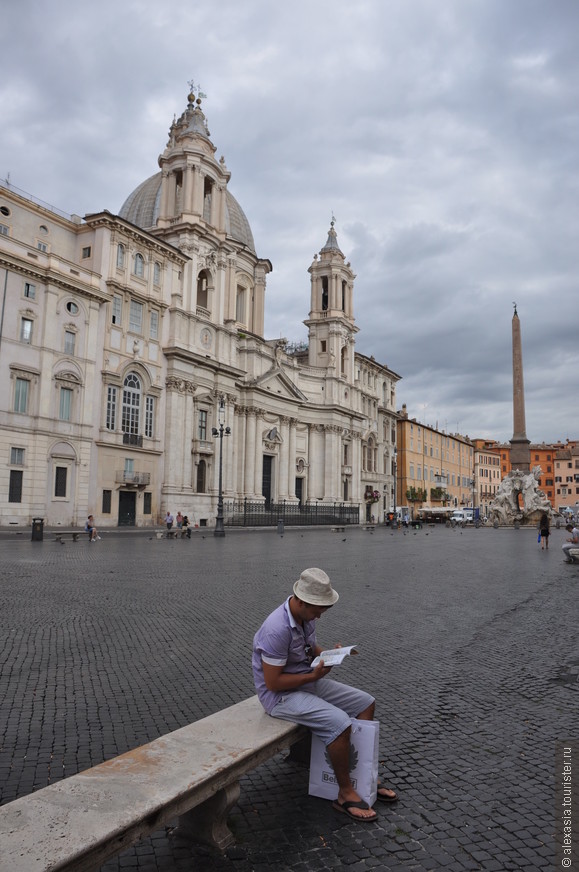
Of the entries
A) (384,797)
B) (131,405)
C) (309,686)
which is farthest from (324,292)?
(384,797)

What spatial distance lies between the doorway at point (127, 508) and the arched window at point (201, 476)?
646cm

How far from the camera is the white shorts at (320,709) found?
339 centimetres

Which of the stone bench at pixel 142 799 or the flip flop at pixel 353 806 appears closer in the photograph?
the stone bench at pixel 142 799

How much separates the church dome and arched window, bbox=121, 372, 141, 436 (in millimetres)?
14993

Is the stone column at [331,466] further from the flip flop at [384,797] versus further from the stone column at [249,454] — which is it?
the flip flop at [384,797]

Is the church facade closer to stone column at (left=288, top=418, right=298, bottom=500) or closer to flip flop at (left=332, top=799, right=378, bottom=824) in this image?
stone column at (left=288, top=418, right=298, bottom=500)

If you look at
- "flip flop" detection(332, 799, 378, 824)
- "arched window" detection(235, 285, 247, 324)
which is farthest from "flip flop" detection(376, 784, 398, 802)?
"arched window" detection(235, 285, 247, 324)

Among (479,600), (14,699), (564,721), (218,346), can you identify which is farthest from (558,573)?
(218,346)

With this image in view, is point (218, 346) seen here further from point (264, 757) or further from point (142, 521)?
point (264, 757)

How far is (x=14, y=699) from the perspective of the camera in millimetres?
4863

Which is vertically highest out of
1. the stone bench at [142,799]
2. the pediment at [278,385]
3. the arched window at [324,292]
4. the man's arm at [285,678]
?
the arched window at [324,292]

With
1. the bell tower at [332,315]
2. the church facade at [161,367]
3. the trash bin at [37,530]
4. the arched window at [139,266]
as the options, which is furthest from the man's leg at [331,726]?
the bell tower at [332,315]

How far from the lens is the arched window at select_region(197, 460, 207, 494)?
43156 mm

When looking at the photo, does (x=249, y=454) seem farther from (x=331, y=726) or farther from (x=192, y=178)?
(x=331, y=726)
